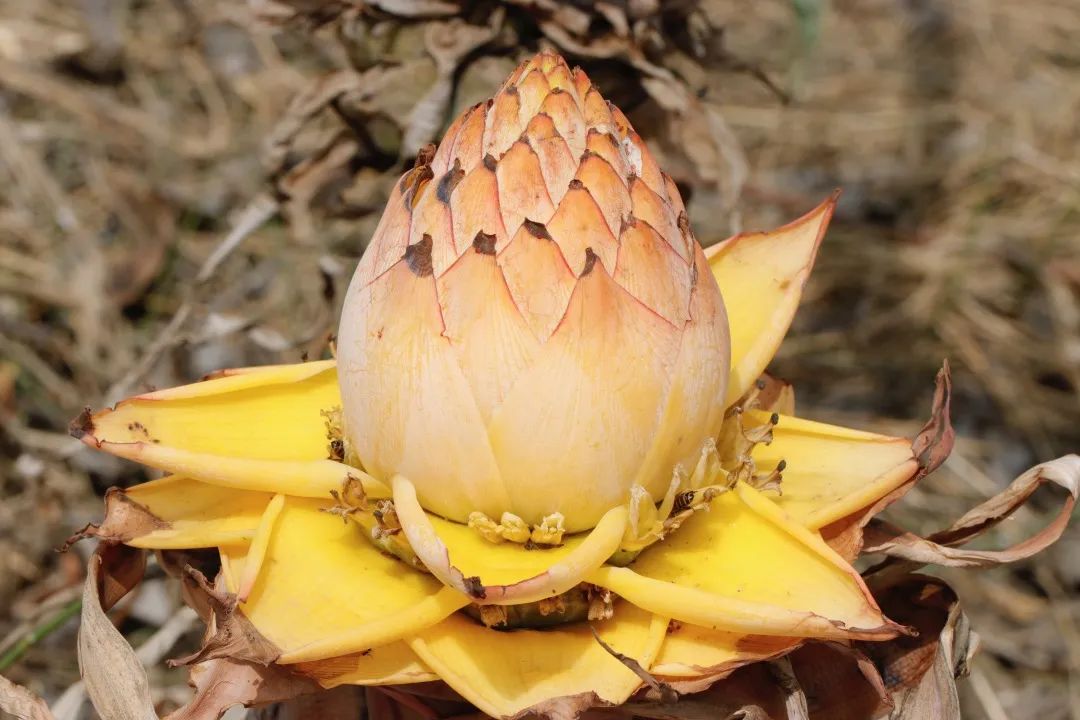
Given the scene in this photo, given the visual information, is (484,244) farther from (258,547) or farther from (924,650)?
(924,650)

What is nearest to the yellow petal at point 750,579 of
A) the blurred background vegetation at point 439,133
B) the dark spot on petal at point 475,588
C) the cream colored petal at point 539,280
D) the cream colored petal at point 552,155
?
the dark spot on petal at point 475,588

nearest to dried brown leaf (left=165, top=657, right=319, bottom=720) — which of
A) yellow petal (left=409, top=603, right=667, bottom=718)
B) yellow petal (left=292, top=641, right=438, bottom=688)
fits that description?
yellow petal (left=292, top=641, right=438, bottom=688)

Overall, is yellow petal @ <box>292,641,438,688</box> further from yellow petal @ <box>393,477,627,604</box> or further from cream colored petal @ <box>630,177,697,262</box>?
cream colored petal @ <box>630,177,697,262</box>

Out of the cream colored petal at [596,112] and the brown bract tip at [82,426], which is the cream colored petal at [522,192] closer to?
the cream colored petal at [596,112]

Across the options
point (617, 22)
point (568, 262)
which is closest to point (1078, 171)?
point (617, 22)

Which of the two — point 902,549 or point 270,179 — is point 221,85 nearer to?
point 270,179
